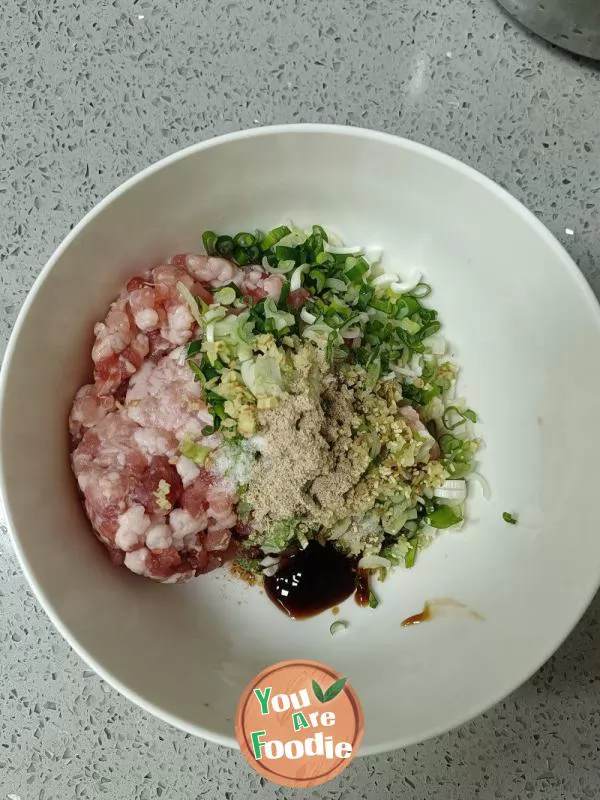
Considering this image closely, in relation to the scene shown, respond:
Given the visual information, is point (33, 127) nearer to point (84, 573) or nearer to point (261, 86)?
point (261, 86)

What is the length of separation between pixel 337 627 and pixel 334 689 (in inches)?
5.8

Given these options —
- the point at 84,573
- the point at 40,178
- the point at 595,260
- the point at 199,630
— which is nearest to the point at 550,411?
the point at 595,260

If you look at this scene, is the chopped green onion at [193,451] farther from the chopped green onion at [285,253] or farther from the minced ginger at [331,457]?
the chopped green onion at [285,253]

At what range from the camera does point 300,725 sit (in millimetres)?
1105

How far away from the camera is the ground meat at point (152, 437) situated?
1.17 meters

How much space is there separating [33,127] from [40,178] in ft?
0.42

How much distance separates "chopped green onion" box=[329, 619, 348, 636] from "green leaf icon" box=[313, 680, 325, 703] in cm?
12

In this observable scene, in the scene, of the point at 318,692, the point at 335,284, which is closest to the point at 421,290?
the point at 335,284

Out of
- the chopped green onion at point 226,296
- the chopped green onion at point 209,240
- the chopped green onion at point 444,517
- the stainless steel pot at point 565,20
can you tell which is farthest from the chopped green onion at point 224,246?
the stainless steel pot at point 565,20

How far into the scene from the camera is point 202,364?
1227 mm

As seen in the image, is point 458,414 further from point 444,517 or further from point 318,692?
point 318,692

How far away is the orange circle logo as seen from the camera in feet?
3.64

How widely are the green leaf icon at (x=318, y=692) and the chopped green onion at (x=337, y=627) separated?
0.12 m

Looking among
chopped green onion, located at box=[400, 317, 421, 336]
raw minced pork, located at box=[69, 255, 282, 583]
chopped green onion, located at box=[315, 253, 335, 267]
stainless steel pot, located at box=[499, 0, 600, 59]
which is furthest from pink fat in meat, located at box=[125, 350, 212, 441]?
stainless steel pot, located at box=[499, 0, 600, 59]
